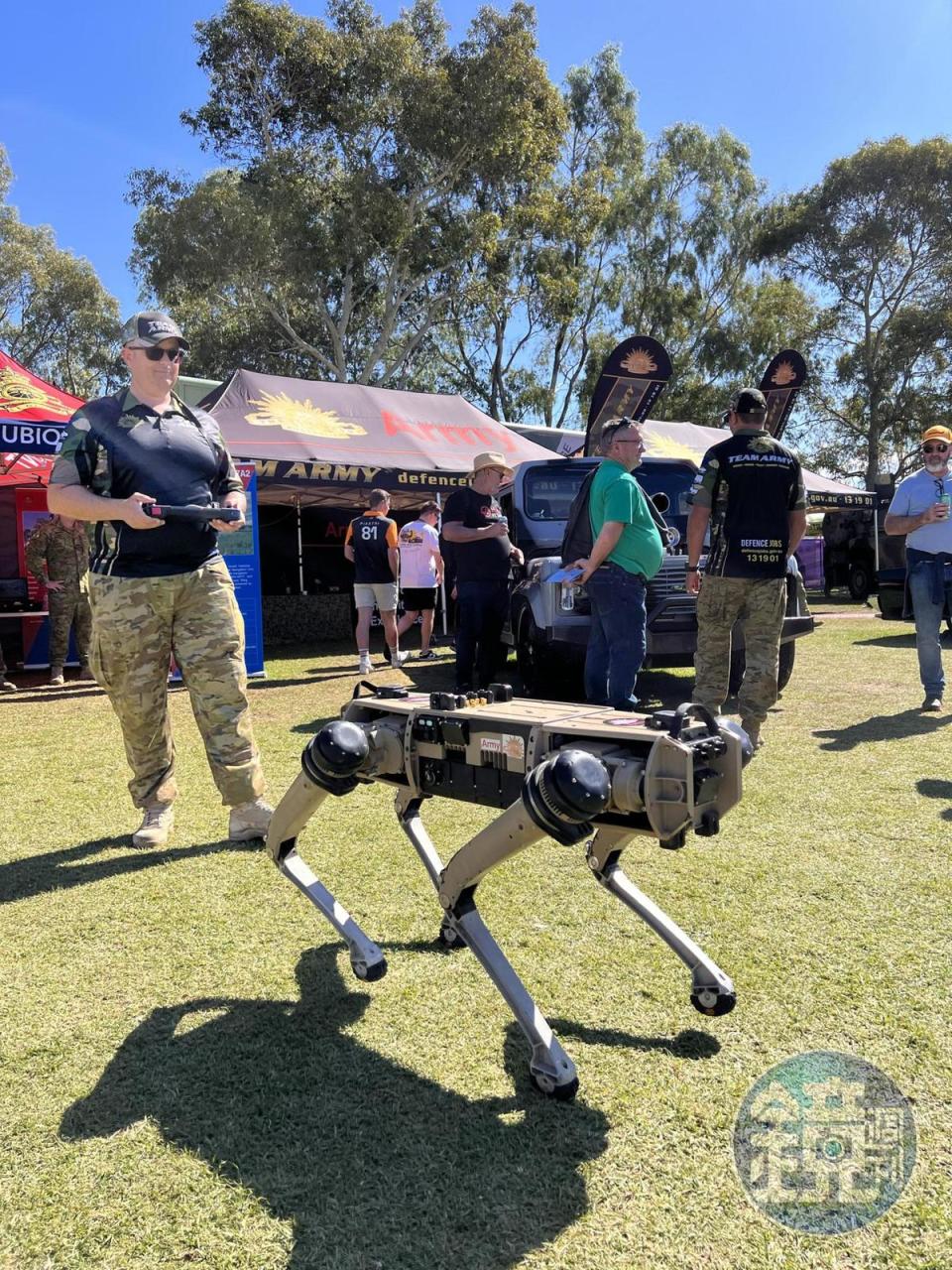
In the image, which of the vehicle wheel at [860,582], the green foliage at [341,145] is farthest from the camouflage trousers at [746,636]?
the green foliage at [341,145]

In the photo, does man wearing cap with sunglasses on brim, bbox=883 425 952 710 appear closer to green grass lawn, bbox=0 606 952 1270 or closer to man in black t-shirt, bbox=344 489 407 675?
green grass lawn, bbox=0 606 952 1270

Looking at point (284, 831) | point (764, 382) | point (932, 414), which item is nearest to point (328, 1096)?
point (284, 831)

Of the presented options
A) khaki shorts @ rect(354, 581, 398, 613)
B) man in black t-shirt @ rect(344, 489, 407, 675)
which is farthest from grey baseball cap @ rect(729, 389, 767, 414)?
khaki shorts @ rect(354, 581, 398, 613)

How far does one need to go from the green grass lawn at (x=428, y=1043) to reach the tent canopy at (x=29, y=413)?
15.3 feet

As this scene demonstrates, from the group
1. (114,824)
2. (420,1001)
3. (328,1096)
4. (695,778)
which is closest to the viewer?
(695,778)

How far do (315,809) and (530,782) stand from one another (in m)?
0.86

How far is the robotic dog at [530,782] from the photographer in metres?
1.62

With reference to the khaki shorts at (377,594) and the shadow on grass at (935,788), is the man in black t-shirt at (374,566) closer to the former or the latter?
the khaki shorts at (377,594)

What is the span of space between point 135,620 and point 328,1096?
210 centimetres

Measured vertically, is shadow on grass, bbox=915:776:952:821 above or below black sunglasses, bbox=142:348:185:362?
below

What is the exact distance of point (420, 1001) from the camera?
89.0 inches

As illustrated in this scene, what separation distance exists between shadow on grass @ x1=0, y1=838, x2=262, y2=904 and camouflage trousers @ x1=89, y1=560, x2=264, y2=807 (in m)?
0.22

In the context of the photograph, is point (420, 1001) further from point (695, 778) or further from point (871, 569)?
point (871, 569)

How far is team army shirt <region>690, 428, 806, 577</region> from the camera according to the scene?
14.4ft
